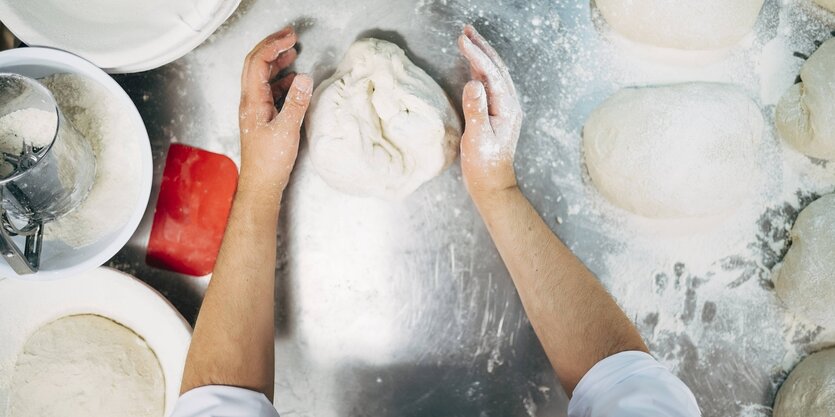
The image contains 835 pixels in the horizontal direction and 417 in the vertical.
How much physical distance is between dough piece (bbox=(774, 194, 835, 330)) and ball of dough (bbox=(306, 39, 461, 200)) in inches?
32.1

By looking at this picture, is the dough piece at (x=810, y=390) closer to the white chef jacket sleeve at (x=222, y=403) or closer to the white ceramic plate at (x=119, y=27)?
the white chef jacket sleeve at (x=222, y=403)

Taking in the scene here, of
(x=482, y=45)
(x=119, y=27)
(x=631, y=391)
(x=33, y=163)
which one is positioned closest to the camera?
(x=631, y=391)

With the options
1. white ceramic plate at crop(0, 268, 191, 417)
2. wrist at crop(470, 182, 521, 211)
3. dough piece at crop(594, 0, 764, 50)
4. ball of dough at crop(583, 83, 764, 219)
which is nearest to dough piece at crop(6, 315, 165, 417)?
white ceramic plate at crop(0, 268, 191, 417)

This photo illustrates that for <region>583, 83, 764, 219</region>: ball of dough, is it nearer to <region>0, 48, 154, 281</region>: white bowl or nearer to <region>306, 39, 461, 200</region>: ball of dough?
<region>306, 39, 461, 200</region>: ball of dough

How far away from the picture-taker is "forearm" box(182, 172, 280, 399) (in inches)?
40.0

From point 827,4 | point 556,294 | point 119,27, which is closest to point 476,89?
point 556,294

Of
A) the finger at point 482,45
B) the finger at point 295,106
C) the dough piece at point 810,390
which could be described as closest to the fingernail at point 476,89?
the finger at point 482,45

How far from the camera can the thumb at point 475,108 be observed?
46.1 inches

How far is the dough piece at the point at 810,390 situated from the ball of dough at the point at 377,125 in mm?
943

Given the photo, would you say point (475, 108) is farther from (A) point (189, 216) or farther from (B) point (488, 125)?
(A) point (189, 216)

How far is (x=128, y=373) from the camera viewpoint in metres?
1.14

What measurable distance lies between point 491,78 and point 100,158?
33.1 inches

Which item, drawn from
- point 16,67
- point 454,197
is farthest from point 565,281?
point 16,67

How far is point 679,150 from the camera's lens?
120cm
